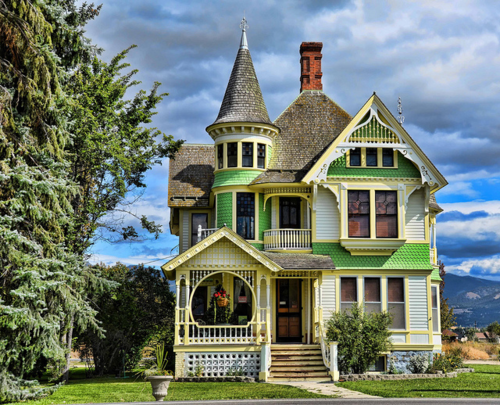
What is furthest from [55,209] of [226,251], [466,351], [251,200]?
[466,351]

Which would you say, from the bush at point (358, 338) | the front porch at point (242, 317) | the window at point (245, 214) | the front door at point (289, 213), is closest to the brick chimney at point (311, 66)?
the front door at point (289, 213)

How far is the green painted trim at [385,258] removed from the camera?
963 inches

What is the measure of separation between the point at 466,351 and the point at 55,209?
27881 mm

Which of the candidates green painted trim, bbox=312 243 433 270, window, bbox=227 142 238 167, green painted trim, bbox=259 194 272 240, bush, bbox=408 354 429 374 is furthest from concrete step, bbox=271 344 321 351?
window, bbox=227 142 238 167

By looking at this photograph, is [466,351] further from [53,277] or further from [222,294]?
[53,277]

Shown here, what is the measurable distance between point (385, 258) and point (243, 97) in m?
9.75

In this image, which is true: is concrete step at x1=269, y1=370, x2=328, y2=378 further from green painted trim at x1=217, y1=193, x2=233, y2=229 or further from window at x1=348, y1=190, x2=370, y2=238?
green painted trim at x1=217, y1=193, x2=233, y2=229

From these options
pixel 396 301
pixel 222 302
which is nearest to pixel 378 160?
pixel 396 301

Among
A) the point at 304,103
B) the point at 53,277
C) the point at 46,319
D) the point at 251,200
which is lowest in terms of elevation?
the point at 46,319

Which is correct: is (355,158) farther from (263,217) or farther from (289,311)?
(289,311)

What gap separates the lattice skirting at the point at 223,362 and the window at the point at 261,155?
889 centimetres

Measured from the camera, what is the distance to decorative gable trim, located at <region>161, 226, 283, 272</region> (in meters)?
21.6

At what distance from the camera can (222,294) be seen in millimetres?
22734

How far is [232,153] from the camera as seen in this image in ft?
86.2
